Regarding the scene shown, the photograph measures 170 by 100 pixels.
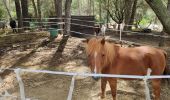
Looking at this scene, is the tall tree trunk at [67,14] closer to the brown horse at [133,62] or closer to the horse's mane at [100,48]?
the brown horse at [133,62]

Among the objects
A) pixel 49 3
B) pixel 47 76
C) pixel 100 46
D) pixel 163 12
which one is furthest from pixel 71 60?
pixel 49 3

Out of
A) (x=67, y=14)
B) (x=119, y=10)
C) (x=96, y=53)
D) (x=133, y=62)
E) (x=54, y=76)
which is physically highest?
(x=119, y=10)

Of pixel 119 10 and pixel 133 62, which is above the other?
pixel 119 10

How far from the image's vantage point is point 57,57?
902cm

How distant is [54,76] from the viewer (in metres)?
7.41

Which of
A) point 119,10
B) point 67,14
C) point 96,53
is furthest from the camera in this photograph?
point 119,10

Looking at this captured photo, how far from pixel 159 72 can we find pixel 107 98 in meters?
1.36

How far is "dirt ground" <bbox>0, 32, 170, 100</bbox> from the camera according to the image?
244 inches

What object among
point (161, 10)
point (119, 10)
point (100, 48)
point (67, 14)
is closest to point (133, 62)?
point (100, 48)

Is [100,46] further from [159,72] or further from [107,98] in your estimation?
[107,98]

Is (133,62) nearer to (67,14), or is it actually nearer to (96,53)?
(96,53)

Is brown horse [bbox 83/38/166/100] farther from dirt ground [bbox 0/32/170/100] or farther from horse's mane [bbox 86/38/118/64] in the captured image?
dirt ground [bbox 0/32/170/100]

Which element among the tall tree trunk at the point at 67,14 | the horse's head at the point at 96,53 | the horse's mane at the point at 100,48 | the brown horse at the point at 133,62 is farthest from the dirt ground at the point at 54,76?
the horse's head at the point at 96,53

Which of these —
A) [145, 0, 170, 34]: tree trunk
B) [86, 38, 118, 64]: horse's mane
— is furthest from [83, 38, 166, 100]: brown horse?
[145, 0, 170, 34]: tree trunk
